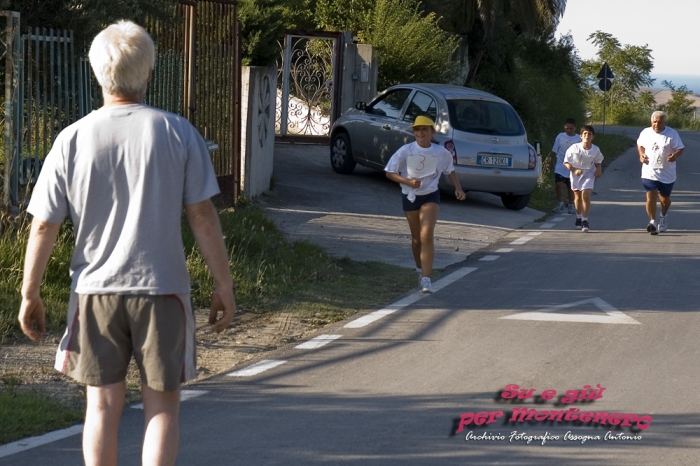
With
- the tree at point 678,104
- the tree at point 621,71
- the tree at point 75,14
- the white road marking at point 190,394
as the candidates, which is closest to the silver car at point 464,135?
the tree at point 75,14

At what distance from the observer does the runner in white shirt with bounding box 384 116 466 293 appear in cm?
996

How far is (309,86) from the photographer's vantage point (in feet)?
71.1

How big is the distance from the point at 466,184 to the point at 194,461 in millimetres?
11494

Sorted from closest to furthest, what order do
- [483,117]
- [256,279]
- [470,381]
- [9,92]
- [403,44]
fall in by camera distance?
1. [470,381]
2. [9,92]
3. [256,279]
4. [483,117]
5. [403,44]

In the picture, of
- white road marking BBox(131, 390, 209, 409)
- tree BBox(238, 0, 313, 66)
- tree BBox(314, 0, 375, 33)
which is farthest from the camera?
tree BBox(314, 0, 375, 33)

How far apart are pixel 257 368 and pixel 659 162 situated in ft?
32.5

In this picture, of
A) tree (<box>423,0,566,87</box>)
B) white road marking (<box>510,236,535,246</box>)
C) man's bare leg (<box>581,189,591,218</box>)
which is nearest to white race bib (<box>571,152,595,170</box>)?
man's bare leg (<box>581,189,591,218</box>)

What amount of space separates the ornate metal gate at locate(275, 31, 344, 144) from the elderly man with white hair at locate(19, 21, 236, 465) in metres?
17.3

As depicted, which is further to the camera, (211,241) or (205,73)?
(205,73)

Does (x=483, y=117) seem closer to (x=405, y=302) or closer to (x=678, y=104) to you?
(x=405, y=302)

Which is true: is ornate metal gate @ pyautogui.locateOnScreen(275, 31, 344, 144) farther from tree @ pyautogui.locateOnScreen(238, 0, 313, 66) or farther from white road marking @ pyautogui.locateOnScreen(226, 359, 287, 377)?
white road marking @ pyautogui.locateOnScreen(226, 359, 287, 377)

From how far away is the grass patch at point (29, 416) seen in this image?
532 centimetres

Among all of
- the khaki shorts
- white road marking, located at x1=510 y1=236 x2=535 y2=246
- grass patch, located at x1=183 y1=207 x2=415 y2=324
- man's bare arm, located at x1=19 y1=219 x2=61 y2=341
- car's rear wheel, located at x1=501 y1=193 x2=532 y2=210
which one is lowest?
white road marking, located at x1=510 y1=236 x2=535 y2=246

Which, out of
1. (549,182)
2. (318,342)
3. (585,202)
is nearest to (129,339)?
(318,342)
